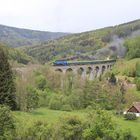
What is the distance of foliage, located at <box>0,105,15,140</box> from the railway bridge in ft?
304

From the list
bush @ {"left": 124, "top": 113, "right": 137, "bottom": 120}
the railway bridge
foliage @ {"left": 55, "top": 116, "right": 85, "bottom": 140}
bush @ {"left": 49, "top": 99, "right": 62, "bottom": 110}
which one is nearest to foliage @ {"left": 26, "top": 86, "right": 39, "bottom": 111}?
bush @ {"left": 49, "top": 99, "right": 62, "bottom": 110}

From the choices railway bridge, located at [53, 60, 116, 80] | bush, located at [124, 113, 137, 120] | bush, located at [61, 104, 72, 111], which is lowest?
bush, located at [124, 113, 137, 120]

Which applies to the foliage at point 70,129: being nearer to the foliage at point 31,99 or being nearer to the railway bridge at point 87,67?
the foliage at point 31,99

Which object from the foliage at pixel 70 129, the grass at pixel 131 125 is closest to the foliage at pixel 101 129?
the foliage at pixel 70 129

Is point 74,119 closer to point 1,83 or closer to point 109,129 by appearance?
point 109,129

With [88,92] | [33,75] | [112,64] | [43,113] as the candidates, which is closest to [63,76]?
[33,75]

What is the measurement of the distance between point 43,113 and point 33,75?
3126cm

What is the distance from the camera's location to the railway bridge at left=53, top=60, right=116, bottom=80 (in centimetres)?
14802

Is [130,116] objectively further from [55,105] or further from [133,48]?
[133,48]

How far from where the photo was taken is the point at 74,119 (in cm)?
5109

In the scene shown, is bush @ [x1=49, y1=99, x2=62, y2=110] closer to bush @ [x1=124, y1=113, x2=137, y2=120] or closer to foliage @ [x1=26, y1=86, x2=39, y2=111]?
foliage @ [x1=26, y1=86, x2=39, y2=111]

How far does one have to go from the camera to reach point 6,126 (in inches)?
1826

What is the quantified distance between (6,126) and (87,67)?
118118mm

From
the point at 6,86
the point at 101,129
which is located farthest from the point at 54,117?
the point at 101,129
